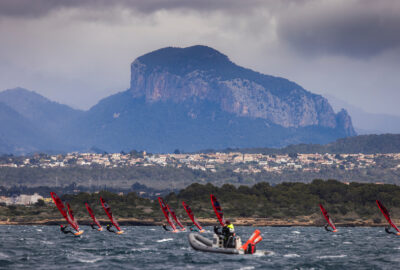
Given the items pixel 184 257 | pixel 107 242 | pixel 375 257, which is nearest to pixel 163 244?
pixel 107 242

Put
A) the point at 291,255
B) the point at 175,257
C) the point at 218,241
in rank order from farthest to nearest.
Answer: the point at 291,255
the point at 175,257
the point at 218,241

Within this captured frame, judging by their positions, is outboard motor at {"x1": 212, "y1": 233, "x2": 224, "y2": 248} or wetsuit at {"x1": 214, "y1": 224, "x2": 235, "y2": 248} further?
outboard motor at {"x1": 212, "y1": 233, "x2": 224, "y2": 248}

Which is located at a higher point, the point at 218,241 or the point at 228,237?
the point at 228,237

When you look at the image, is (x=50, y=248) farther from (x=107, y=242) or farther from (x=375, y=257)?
(x=375, y=257)

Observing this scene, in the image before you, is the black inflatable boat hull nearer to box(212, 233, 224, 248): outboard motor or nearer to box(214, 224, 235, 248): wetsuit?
box(212, 233, 224, 248): outboard motor

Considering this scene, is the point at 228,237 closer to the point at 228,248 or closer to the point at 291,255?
the point at 228,248

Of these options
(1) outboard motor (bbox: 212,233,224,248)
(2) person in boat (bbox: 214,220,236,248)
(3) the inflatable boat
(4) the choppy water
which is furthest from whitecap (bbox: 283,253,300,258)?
(1) outboard motor (bbox: 212,233,224,248)

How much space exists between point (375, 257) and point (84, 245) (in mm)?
42441

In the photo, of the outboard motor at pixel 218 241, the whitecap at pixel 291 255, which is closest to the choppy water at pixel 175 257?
the whitecap at pixel 291 255

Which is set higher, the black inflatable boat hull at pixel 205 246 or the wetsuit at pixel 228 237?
the wetsuit at pixel 228 237

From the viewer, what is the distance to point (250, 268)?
88.9 m

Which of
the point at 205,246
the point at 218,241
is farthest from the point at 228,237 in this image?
the point at 205,246

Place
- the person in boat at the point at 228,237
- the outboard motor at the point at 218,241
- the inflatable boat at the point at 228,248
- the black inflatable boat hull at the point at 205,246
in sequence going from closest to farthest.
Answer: the black inflatable boat hull at the point at 205,246
the inflatable boat at the point at 228,248
the person in boat at the point at 228,237
the outboard motor at the point at 218,241

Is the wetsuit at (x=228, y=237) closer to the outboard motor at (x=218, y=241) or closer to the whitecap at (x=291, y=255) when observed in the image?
the outboard motor at (x=218, y=241)
